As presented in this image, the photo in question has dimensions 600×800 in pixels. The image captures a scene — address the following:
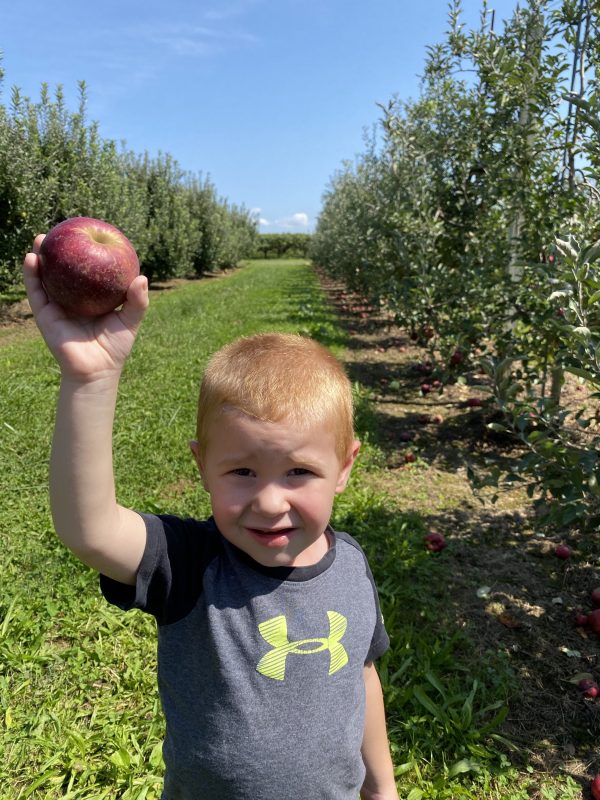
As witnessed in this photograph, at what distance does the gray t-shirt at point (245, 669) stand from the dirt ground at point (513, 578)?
5.15 feet

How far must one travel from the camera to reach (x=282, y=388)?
3.69 feet

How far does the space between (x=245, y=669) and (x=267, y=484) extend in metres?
0.36

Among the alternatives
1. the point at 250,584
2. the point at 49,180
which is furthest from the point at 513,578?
the point at 49,180

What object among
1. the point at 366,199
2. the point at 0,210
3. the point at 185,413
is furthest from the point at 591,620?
the point at 0,210

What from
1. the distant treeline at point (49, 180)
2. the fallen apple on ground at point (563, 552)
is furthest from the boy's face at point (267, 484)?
the distant treeline at point (49, 180)

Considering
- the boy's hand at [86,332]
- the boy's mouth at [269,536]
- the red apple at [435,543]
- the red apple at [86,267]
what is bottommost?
the red apple at [435,543]

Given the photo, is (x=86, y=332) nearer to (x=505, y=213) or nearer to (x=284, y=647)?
(x=284, y=647)

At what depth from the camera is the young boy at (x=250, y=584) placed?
1082mm

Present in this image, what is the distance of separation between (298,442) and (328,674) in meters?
0.48

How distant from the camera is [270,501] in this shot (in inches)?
41.7

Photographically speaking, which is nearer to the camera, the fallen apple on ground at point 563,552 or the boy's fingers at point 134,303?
the boy's fingers at point 134,303

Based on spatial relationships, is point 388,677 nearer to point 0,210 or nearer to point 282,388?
point 282,388

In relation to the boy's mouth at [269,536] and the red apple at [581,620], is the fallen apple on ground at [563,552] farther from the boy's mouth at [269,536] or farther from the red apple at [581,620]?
the boy's mouth at [269,536]

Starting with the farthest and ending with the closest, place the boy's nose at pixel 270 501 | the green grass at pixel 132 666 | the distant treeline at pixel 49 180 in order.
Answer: the distant treeline at pixel 49 180
the green grass at pixel 132 666
the boy's nose at pixel 270 501
